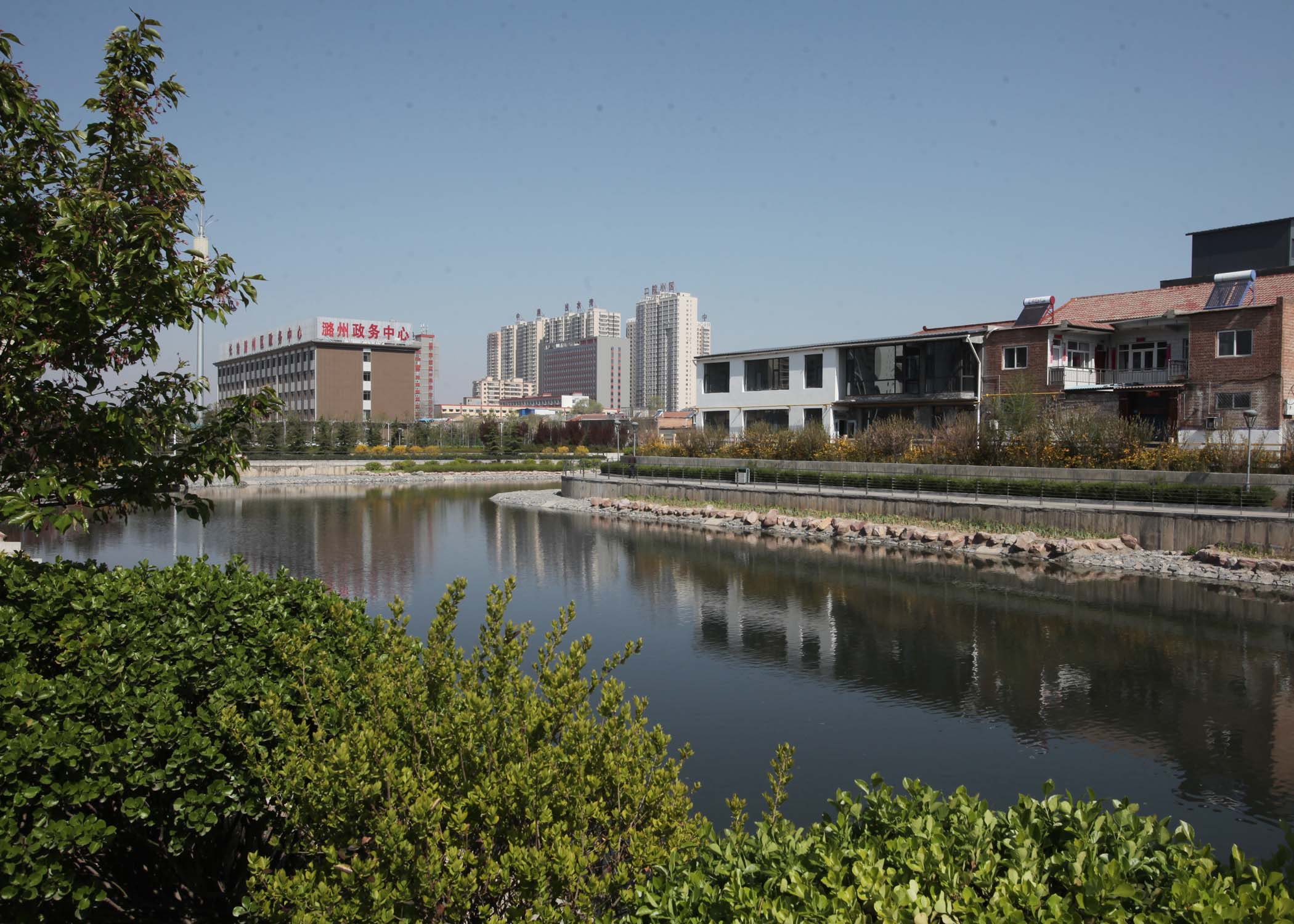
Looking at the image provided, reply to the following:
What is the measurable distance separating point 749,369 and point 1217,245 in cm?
2479

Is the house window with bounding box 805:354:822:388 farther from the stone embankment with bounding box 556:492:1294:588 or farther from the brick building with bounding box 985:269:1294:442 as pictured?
the stone embankment with bounding box 556:492:1294:588

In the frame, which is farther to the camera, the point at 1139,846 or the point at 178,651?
the point at 178,651

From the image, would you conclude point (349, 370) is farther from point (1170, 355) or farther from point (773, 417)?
point (1170, 355)

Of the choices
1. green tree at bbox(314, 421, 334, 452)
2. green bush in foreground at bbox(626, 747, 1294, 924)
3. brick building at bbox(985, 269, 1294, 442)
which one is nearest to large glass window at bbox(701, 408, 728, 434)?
brick building at bbox(985, 269, 1294, 442)

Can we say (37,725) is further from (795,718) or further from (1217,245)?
(1217,245)

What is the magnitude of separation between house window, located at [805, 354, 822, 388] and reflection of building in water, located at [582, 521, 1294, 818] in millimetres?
20680

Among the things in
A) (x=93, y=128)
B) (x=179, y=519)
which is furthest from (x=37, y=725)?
(x=179, y=519)

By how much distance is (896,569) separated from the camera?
2683 centimetres

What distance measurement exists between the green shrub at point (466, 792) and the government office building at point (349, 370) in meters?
101

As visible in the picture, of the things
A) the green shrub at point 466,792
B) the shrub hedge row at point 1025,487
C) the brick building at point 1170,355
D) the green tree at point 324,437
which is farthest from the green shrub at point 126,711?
the green tree at point 324,437

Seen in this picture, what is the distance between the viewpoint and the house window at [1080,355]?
40.3 m

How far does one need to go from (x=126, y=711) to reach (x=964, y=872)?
4.39 meters

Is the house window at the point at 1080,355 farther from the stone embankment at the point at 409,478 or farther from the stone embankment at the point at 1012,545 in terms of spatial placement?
the stone embankment at the point at 409,478

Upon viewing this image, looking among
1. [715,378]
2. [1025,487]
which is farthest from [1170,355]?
[715,378]
